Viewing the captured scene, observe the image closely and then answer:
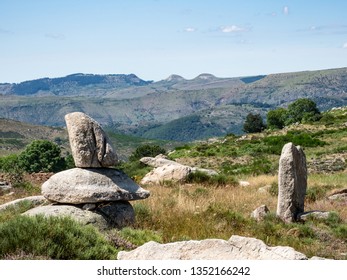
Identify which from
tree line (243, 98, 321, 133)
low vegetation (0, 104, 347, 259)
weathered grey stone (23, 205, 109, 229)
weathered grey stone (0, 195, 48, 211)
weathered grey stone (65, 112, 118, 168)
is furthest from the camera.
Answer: tree line (243, 98, 321, 133)

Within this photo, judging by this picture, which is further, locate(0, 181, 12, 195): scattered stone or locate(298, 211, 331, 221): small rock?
locate(0, 181, 12, 195): scattered stone

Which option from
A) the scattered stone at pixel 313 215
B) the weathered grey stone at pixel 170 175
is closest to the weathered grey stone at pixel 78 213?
the scattered stone at pixel 313 215

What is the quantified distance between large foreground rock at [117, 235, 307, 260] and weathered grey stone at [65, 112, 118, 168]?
531 centimetres

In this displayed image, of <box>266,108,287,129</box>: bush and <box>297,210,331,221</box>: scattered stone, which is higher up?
<box>297,210,331,221</box>: scattered stone

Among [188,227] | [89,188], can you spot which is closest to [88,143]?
[89,188]

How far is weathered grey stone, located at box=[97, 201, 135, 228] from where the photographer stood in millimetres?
11656

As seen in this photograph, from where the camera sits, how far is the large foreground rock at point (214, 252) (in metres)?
6.84

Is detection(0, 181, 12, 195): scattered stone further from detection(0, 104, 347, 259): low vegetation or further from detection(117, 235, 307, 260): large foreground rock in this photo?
detection(117, 235, 307, 260): large foreground rock

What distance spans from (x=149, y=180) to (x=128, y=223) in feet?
46.6

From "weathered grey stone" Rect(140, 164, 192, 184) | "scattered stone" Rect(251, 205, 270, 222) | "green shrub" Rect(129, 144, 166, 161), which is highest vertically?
"scattered stone" Rect(251, 205, 270, 222)

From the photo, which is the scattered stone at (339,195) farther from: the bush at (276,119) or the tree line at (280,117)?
→ the bush at (276,119)

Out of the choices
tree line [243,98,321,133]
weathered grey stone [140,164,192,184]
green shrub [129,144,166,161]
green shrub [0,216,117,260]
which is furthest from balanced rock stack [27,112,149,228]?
tree line [243,98,321,133]

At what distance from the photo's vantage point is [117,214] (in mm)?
11758

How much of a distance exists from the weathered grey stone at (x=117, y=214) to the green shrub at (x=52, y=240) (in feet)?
9.96
